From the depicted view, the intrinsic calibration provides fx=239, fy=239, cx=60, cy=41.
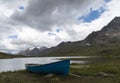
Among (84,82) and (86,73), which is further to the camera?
(86,73)

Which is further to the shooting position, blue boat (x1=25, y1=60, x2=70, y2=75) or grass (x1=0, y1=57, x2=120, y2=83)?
blue boat (x1=25, y1=60, x2=70, y2=75)

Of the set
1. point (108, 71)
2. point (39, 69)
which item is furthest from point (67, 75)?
point (108, 71)

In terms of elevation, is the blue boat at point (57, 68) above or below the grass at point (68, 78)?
above

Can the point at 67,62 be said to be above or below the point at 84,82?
above

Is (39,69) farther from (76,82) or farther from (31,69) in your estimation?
(76,82)

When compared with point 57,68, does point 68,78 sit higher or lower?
lower

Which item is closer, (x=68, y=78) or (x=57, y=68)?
(x=68, y=78)

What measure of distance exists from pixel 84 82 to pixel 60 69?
28.9 ft

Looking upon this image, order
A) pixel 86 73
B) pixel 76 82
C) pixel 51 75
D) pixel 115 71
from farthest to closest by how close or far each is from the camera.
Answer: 1. pixel 115 71
2. pixel 86 73
3. pixel 51 75
4. pixel 76 82

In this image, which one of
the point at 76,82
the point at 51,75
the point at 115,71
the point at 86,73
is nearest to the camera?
the point at 76,82

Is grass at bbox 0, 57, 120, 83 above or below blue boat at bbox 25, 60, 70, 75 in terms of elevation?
below

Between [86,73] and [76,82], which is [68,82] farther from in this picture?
[86,73]

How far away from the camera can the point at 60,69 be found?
127ft

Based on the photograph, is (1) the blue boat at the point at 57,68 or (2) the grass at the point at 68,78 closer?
(2) the grass at the point at 68,78
